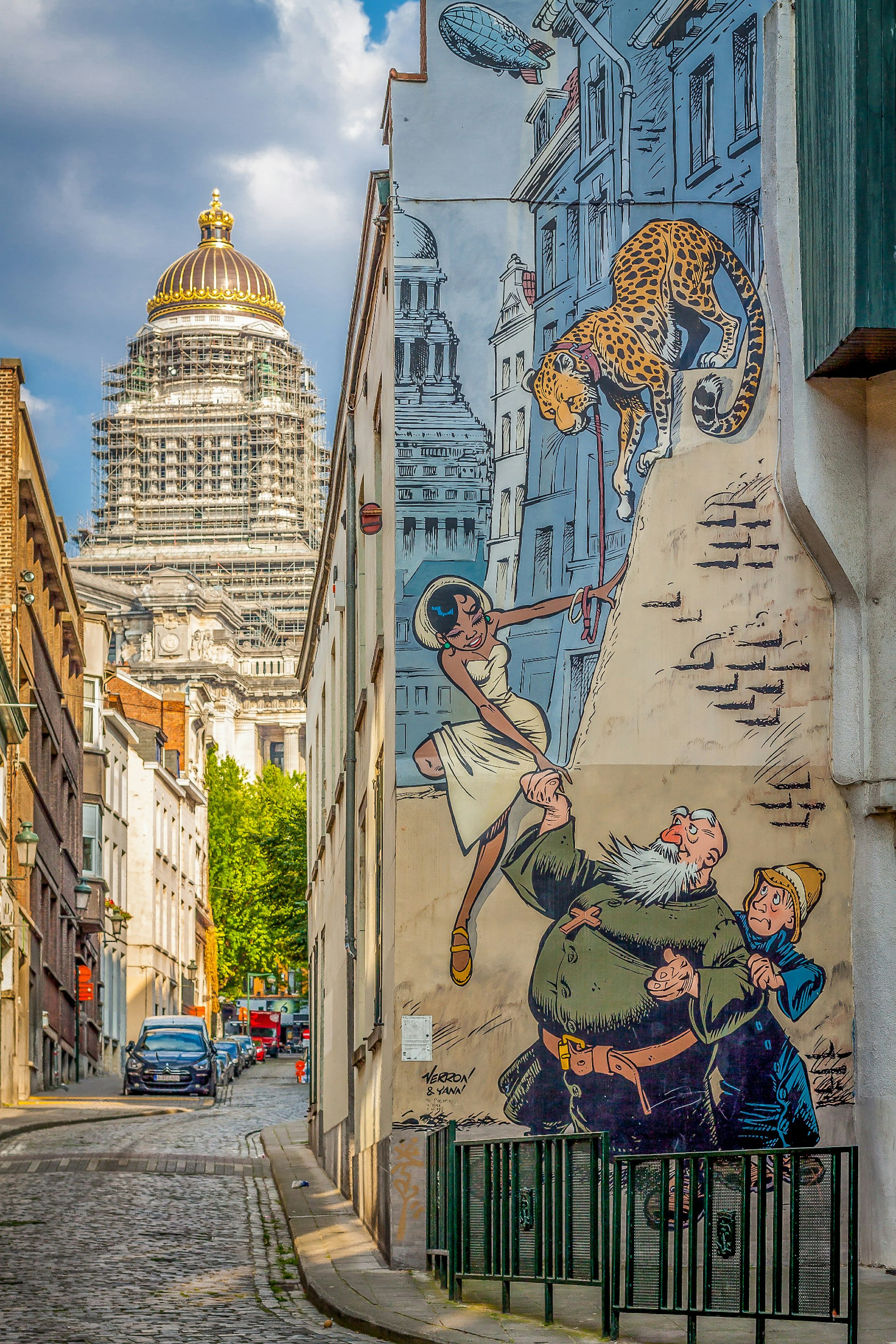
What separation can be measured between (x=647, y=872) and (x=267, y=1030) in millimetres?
71558

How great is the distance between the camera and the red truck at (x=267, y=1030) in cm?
8106

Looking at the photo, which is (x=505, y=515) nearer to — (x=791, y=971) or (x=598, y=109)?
(x=598, y=109)

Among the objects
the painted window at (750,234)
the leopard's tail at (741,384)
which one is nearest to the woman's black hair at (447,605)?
the leopard's tail at (741,384)

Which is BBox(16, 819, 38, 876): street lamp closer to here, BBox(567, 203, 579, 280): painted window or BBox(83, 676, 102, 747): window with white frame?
BBox(567, 203, 579, 280): painted window

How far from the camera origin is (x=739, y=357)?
13.1 m

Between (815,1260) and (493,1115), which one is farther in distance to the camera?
(493,1115)

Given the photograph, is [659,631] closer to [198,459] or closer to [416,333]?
[416,333]

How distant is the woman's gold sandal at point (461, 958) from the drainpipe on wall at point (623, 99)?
17.2 ft

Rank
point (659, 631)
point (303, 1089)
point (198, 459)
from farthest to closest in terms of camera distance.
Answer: point (198, 459) < point (303, 1089) < point (659, 631)

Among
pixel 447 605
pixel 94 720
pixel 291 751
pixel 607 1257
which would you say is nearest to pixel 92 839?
pixel 94 720

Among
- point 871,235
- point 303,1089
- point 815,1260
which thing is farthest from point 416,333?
point 303,1089

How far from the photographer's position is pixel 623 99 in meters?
13.3

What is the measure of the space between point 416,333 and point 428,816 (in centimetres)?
354

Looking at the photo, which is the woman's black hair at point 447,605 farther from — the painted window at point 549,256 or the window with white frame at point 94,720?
the window with white frame at point 94,720
